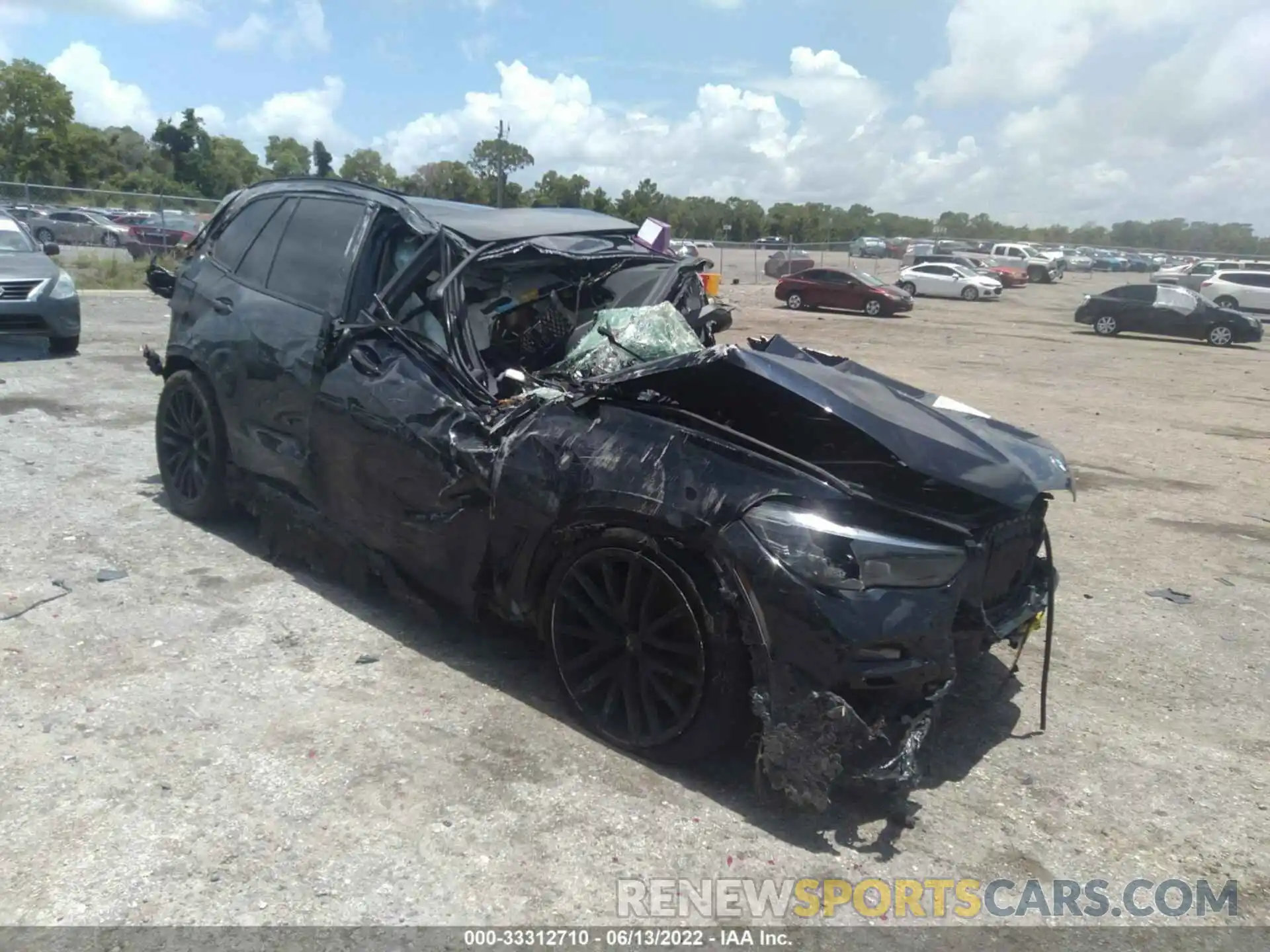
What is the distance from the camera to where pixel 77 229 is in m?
31.7

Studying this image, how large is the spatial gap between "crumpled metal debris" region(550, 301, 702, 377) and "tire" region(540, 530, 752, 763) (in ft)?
3.53

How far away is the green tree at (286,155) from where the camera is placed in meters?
91.0

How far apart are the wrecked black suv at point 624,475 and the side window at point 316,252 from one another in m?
0.02

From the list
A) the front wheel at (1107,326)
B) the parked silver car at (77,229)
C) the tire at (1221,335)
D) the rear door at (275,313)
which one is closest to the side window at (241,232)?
the rear door at (275,313)

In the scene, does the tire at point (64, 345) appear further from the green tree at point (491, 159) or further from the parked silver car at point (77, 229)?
the green tree at point (491, 159)

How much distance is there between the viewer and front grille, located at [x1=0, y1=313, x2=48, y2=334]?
34.4ft

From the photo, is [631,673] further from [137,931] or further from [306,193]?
[306,193]

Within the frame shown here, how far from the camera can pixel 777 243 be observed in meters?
50.2

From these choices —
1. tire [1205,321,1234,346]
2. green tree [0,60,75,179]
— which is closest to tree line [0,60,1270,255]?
green tree [0,60,75,179]

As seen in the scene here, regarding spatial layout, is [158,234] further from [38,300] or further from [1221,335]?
[1221,335]

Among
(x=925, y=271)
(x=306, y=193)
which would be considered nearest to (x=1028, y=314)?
(x=925, y=271)

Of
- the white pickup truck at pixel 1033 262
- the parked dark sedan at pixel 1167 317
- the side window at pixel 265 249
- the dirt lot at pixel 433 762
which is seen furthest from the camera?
the white pickup truck at pixel 1033 262

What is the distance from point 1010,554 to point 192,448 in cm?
438

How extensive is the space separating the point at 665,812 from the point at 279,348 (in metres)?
2.97
